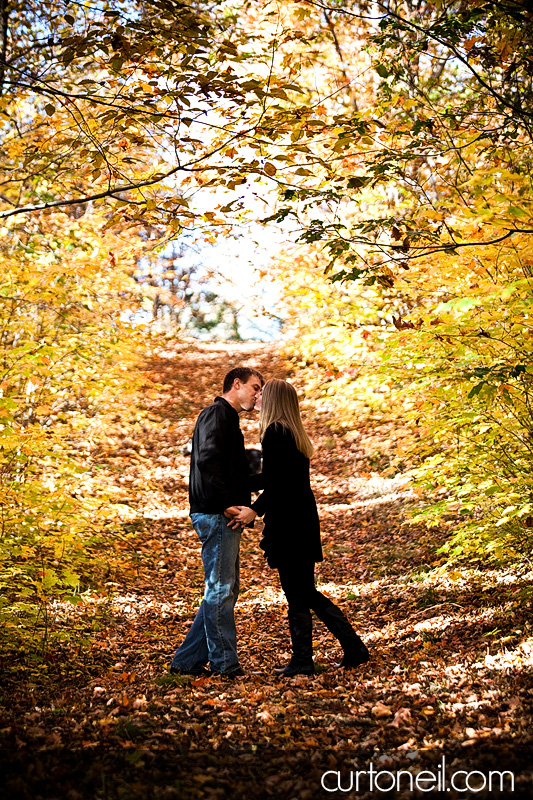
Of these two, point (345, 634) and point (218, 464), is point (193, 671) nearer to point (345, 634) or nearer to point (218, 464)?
point (345, 634)

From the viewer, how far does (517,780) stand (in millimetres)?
2275

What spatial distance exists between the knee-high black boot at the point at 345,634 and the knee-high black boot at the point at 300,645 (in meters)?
0.11

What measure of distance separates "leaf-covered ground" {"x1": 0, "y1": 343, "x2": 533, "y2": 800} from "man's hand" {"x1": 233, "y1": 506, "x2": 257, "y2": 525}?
41.0 inches

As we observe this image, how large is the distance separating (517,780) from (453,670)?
1569 mm

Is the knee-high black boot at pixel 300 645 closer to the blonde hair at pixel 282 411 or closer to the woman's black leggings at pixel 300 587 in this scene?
the woman's black leggings at pixel 300 587

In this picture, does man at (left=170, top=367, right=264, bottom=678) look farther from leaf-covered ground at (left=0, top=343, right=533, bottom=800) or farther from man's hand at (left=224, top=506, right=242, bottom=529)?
leaf-covered ground at (left=0, top=343, right=533, bottom=800)

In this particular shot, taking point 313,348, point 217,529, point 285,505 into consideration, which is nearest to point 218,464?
point 217,529

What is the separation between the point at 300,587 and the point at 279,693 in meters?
0.68

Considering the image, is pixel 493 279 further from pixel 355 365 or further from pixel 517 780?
pixel 355 365

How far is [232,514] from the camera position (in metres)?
4.01

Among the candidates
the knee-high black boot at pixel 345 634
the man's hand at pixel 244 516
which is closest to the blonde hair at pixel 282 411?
the man's hand at pixel 244 516

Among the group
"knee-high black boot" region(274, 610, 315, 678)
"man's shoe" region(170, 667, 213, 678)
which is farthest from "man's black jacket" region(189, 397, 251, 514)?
"man's shoe" region(170, 667, 213, 678)

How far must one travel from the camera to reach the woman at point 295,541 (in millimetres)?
4113

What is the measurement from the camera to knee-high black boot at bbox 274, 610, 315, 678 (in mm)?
4105
